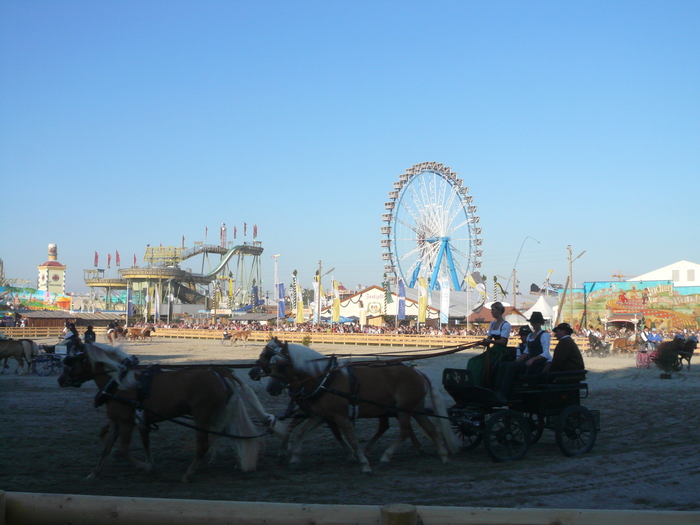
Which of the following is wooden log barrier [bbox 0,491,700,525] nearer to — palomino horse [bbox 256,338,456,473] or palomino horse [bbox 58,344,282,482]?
palomino horse [bbox 58,344,282,482]

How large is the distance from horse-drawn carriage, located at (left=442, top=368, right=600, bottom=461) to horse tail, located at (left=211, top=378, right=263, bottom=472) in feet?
8.27

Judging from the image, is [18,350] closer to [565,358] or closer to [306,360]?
[306,360]

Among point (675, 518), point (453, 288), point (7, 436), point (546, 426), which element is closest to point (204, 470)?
point (7, 436)

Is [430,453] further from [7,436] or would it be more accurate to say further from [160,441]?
[7,436]

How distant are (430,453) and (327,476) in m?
1.90

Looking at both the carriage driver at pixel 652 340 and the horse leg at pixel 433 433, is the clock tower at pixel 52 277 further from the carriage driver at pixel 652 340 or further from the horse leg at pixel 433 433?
the horse leg at pixel 433 433

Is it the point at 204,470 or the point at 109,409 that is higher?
the point at 109,409

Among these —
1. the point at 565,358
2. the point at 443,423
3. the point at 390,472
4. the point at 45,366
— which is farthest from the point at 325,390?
the point at 45,366

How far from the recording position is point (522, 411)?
793 centimetres

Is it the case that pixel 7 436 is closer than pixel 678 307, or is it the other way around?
pixel 7 436

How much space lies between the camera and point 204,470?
7035 millimetres

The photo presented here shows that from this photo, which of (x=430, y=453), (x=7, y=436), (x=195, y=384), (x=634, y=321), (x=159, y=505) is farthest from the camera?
(x=634, y=321)

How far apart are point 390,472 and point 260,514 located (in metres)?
4.41

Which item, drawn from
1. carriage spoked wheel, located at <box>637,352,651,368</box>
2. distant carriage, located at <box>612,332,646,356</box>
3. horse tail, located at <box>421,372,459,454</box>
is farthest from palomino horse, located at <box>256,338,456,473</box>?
distant carriage, located at <box>612,332,646,356</box>
